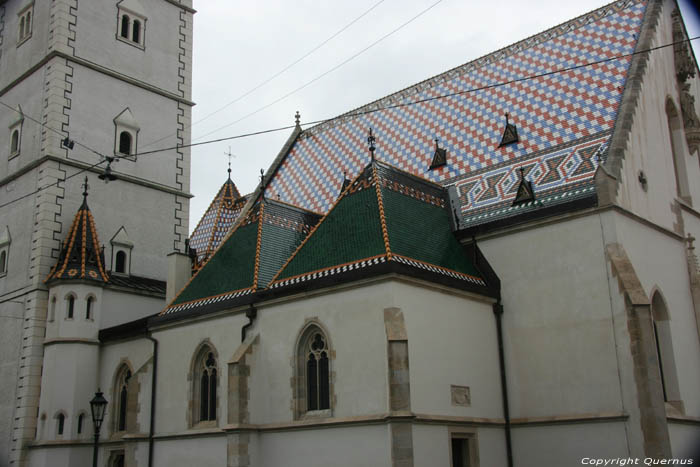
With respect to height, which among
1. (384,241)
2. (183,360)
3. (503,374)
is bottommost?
(503,374)

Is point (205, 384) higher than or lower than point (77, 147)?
lower

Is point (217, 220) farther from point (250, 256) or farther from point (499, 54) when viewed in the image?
point (499, 54)

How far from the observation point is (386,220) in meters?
20.1

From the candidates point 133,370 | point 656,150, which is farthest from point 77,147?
point 656,150

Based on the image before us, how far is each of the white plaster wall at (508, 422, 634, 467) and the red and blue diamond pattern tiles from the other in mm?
6427

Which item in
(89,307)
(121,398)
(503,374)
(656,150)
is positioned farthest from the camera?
(89,307)

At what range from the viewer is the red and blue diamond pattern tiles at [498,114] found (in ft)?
74.8

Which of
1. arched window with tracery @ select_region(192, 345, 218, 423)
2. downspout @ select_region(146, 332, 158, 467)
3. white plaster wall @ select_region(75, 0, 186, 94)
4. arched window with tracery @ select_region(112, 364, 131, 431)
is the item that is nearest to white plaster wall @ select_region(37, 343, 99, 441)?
arched window with tracery @ select_region(112, 364, 131, 431)

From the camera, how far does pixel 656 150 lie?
888 inches

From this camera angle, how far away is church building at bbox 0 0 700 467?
18281 millimetres

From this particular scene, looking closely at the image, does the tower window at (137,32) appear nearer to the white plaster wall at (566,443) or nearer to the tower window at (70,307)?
the tower window at (70,307)

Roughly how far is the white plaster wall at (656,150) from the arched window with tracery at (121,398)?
17.0m

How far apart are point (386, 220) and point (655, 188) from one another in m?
8.07

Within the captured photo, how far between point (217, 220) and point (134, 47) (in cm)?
852
